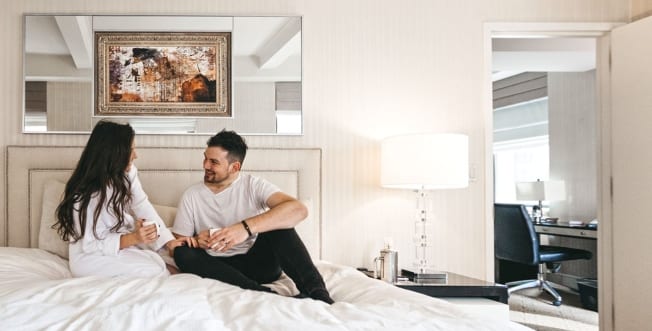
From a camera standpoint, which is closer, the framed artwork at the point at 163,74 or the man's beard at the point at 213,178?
the man's beard at the point at 213,178

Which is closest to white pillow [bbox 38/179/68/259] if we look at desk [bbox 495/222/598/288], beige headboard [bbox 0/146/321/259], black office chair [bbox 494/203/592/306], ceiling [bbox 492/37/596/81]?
beige headboard [bbox 0/146/321/259]

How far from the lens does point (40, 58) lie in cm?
315

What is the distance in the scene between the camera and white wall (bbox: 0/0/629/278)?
127 inches

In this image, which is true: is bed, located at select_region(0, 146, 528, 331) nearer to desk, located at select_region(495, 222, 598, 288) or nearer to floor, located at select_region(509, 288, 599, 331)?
floor, located at select_region(509, 288, 599, 331)

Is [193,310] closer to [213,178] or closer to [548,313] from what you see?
[213,178]

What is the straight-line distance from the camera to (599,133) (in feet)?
11.1

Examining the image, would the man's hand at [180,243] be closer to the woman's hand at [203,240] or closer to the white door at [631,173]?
the woman's hand at [203,240]

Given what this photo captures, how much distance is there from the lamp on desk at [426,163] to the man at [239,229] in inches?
25.3

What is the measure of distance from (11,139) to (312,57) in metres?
1.72

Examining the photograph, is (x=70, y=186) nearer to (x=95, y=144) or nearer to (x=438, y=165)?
(x=95, y=144)

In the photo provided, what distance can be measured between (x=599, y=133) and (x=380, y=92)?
133 centimetres

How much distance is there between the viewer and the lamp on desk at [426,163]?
2857 millimetres

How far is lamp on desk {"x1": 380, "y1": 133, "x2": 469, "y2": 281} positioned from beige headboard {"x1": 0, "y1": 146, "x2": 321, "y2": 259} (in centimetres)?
52

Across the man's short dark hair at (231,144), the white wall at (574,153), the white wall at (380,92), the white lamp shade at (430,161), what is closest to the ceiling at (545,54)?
the white wall at (574,153)
